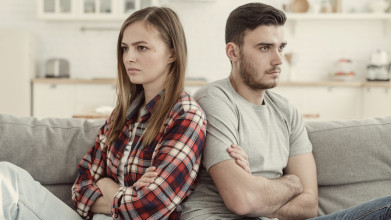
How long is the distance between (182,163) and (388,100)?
374cm

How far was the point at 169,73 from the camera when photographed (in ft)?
5.01

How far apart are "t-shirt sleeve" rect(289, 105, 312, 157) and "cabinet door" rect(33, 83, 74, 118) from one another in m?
3.73

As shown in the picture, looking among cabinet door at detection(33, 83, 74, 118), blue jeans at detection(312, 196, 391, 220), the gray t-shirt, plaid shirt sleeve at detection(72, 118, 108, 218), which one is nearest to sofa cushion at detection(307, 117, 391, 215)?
the gray t-shirt

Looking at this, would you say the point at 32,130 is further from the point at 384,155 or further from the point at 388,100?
the point at 388,100

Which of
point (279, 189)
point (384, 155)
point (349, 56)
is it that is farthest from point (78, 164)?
point (349, 56)

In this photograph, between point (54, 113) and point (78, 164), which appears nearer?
point (78, 164)

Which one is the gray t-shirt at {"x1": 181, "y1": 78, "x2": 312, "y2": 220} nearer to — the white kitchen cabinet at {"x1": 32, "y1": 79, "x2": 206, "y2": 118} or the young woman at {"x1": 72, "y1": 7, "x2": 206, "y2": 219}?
the young woman at {"x1": 72, "y1": 7, "x2": 206, "y2": 219}

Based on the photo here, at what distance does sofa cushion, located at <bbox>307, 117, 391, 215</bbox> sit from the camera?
166 cm

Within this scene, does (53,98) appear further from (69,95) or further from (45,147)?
(45,147)

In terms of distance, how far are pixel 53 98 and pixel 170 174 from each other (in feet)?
13.0

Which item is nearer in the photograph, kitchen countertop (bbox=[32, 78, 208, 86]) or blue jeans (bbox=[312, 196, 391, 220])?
blue jeans (bbox=[312, 196, 391, 220])

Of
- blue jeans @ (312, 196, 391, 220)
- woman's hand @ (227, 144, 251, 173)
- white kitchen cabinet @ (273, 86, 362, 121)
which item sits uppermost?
woman's hand @ (227, 144, 251, 173)

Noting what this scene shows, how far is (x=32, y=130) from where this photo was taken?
5.39 feet

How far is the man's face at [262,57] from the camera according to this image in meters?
1.54
